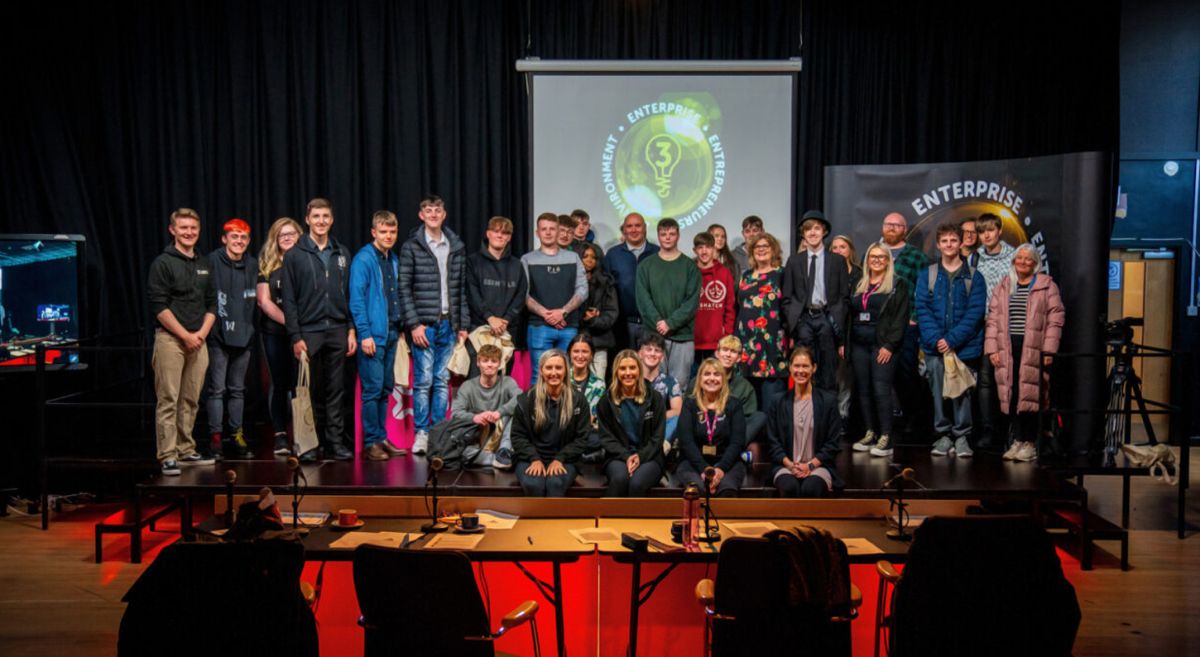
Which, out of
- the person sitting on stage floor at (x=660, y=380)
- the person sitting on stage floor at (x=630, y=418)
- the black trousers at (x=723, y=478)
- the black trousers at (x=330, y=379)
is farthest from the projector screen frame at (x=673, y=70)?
the black trousers at (x=723, y=478)

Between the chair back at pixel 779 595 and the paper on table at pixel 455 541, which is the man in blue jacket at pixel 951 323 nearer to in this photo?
the chair back at pixel 779 595

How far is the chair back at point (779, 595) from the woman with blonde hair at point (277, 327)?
3.99 meters

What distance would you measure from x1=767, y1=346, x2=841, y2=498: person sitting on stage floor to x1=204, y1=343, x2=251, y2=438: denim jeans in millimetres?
3588

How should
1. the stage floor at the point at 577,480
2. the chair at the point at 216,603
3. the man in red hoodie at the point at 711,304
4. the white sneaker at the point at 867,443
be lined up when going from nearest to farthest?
the chair at the point at 216,603 < the stage floor at the point at 577,480 < the white sneaker at the point at 867,443 < the man in red hoodie at the point at 711,304

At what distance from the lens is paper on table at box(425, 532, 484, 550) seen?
3.78 m

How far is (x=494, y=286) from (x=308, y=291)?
1.19m

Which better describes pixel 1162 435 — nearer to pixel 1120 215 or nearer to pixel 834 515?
pixel 1120 215

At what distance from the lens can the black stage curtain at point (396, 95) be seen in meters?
7.67

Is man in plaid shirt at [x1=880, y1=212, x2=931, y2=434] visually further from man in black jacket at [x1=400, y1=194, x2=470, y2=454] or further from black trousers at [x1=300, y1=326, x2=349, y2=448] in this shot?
black trousers at [x1=300, y1=326, x2=349, y2=448]

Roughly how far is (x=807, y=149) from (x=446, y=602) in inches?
239

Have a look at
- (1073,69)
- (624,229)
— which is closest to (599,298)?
(624,229)

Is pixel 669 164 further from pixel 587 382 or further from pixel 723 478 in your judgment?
pixel 723 478

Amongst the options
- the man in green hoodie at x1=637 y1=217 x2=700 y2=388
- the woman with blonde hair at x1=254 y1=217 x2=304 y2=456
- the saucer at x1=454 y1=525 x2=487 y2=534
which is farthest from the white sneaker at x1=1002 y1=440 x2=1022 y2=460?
the woman with blonde hair at x1=254 y1=217 x2=304 y2=456

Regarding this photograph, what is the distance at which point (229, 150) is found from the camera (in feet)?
25.6
